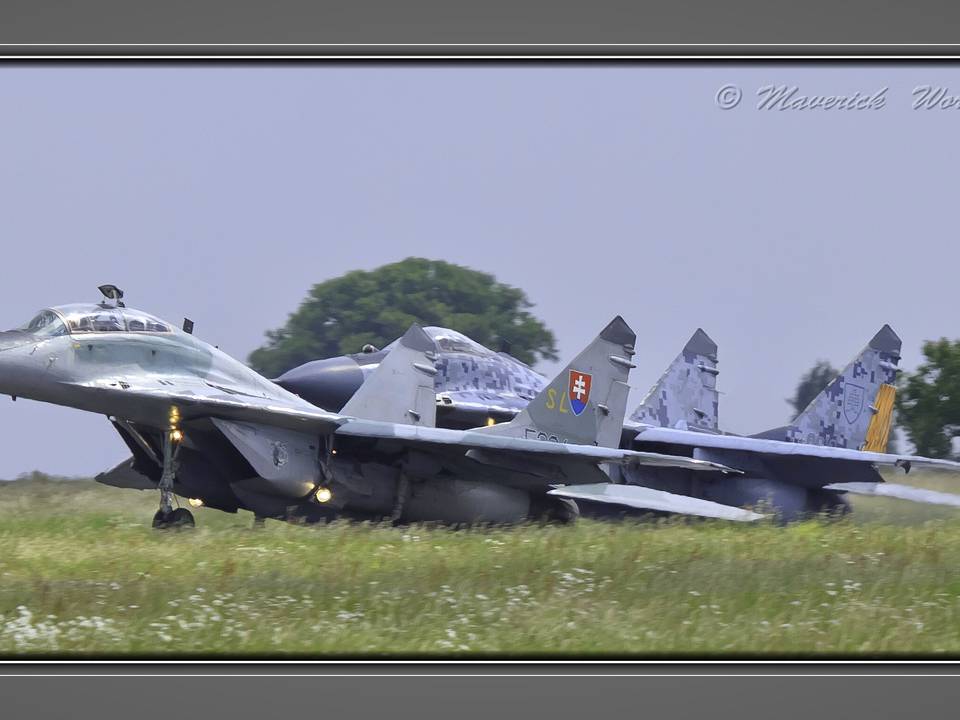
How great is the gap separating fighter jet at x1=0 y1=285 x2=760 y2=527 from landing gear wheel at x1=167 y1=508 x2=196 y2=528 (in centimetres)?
2

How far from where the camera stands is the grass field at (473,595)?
410 inches

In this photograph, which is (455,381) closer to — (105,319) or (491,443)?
(491,443)

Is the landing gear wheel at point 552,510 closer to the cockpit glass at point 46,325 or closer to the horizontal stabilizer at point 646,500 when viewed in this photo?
the horizontal stabilizer at point 646,500

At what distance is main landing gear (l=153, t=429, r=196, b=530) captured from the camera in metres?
15.9

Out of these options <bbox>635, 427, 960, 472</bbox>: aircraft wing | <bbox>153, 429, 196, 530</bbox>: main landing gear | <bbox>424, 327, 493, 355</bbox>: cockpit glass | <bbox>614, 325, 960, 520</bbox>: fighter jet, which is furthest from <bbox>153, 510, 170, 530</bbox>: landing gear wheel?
<bbox>635, 427, 960, 472</bbox>: aircraft wing

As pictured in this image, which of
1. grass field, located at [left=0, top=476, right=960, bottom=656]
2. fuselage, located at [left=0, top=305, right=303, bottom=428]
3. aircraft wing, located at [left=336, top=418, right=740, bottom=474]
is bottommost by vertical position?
grass field, located at [left=0, top=476, right=960, bottom=656]

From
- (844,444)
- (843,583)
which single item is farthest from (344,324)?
(843,583)

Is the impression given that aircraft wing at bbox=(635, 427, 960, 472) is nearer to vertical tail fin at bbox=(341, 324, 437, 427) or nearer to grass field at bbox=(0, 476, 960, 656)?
vertical tail fin at bbox=(341, 324, 437, 427)

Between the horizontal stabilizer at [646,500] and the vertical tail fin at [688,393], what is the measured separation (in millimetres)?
6063

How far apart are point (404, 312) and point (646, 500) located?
22883 millimetres

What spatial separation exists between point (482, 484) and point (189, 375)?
4.31 metres

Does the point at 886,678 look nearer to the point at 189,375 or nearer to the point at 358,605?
the point at 358,605

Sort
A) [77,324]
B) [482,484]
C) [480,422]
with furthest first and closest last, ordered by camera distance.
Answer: [480,422] < [482,484] < [77,324]

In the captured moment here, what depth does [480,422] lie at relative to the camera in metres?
21.5
